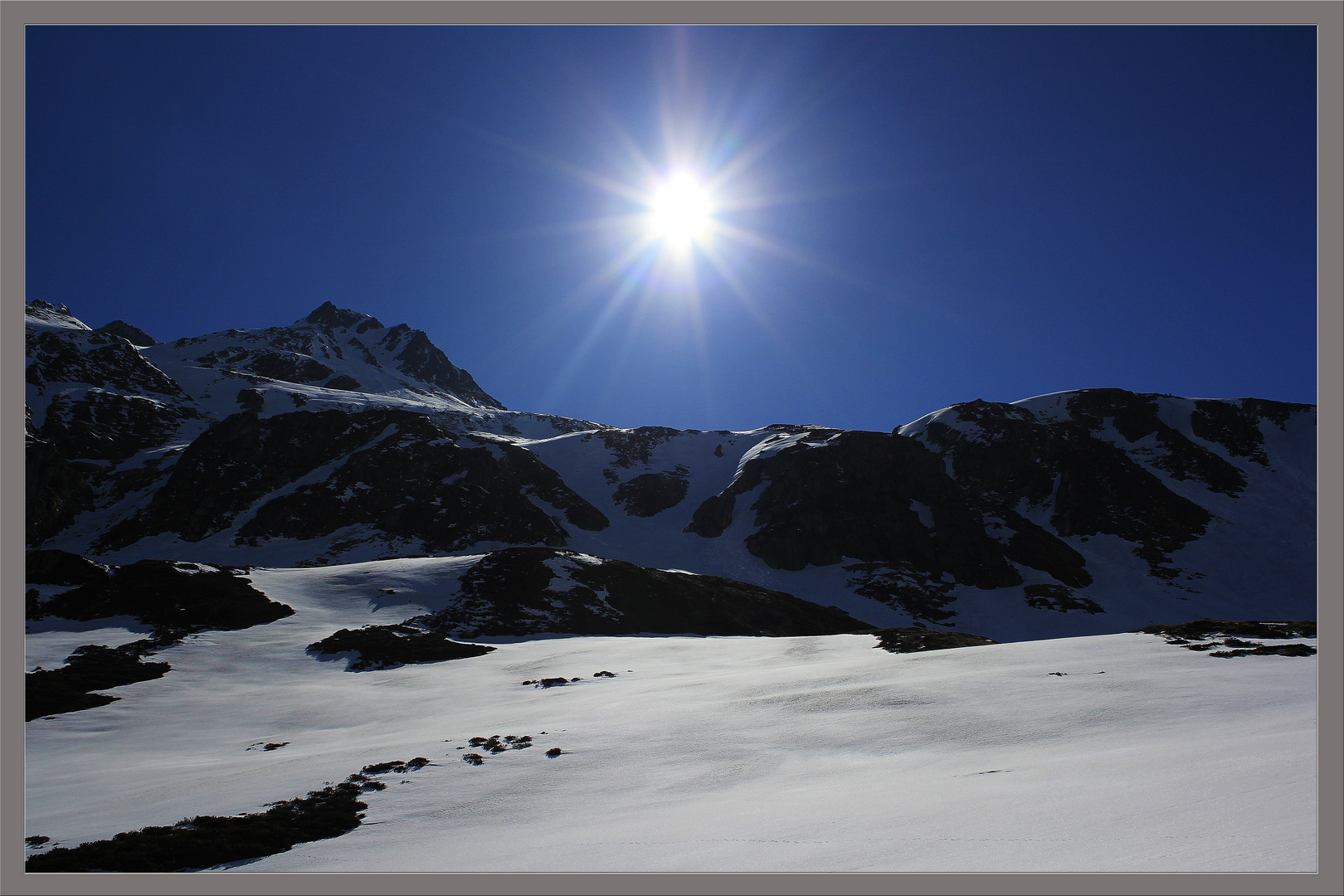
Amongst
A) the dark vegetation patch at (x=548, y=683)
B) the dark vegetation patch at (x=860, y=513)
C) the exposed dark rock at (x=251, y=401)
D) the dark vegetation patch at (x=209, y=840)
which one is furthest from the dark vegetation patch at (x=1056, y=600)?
the exposed dark rock at (x=251, y=401)

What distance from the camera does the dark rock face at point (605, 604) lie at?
48344 mm

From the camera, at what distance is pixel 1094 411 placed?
5645 inches

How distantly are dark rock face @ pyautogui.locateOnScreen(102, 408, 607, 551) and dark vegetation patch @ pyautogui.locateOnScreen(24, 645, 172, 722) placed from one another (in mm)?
54006

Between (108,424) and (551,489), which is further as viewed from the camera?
(108,424)


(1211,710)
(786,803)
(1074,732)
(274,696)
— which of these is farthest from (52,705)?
(1211,710)

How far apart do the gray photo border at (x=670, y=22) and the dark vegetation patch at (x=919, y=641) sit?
2163cm

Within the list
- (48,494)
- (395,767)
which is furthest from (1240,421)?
(48,494)

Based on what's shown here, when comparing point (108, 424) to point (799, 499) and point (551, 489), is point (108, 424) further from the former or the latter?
point (799, 499)

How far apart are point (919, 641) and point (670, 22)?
93.8ft

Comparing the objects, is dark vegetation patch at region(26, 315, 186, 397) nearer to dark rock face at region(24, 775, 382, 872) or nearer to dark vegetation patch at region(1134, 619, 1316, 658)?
dark rock face at region(24, 775, 382, 872)

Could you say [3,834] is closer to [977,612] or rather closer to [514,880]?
[514,880]

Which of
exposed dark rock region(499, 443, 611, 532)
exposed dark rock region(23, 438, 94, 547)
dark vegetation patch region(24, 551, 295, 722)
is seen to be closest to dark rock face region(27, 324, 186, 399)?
exposed dark rock region(23, 438, 94, 547)

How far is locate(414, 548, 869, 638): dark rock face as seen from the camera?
48.3 metres

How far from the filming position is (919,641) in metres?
30.1
